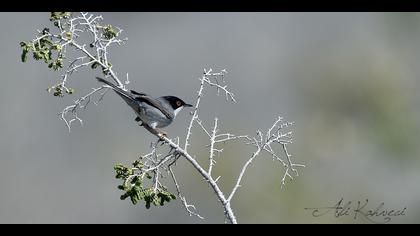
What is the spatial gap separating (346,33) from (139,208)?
62.3ft

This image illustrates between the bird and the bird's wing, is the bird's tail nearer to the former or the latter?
the bird

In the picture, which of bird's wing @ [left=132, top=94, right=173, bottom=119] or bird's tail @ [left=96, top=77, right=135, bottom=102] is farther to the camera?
bird's wing @ [left=132, top=94, right=173, bottom=119]

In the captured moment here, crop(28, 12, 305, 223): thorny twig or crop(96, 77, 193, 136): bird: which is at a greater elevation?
crop(96, 77, 193, 136): bird

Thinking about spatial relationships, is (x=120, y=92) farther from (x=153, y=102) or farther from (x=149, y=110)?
(x=153, y=102)

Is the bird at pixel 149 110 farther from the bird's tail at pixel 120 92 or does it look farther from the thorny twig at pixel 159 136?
the thorny twig at pixel 159 136

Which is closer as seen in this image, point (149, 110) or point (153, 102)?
point (149, 110)

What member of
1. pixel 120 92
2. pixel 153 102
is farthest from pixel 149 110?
pixel 120 92

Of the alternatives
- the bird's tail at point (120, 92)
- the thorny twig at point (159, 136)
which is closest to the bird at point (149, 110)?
the bird's tail at point (120, 92)

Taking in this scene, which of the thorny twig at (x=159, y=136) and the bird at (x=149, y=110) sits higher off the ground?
the bird at (x=149, y=110)

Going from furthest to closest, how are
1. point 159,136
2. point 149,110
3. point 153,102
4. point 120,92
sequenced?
point 153,102
point 149,110
point 120,92
point 159,136

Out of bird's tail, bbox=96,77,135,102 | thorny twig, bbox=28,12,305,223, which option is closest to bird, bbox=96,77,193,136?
bird's tail, bbox=96,77,135,102

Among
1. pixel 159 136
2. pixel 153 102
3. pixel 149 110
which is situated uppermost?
pixel 153 102
